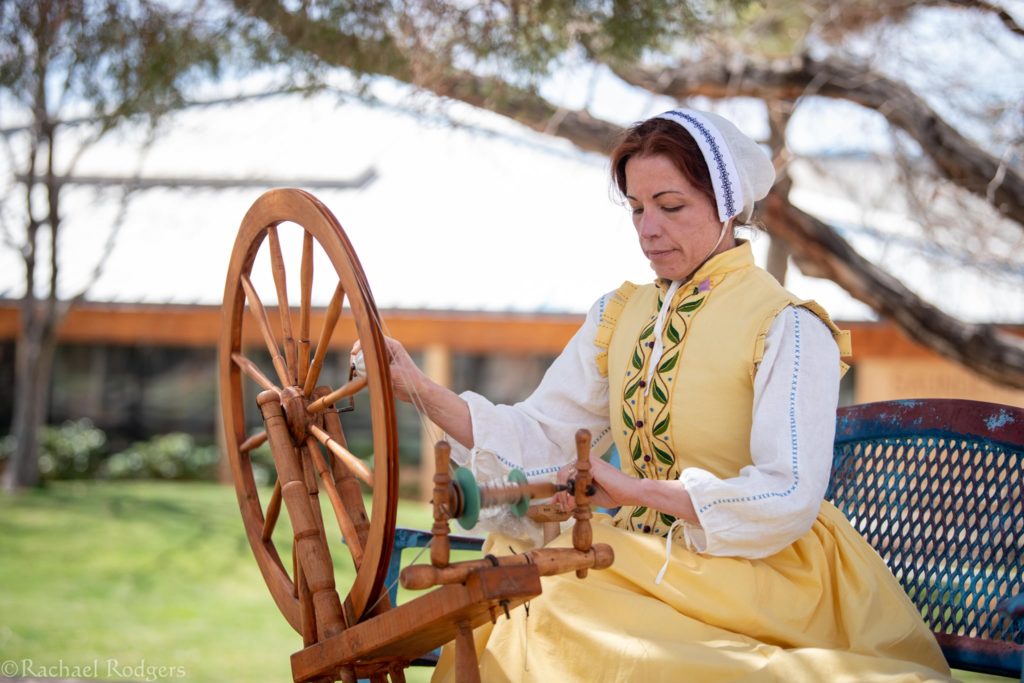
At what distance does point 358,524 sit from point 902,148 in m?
3.45

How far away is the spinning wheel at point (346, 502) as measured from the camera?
165 centimetres

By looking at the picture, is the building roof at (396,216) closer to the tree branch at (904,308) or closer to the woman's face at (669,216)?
the tree branch at (904,308)

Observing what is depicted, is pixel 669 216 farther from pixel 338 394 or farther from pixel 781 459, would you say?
pixel 338 394

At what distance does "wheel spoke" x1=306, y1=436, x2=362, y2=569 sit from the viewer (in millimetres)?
2002

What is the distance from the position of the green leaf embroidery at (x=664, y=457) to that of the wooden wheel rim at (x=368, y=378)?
0.58 metres

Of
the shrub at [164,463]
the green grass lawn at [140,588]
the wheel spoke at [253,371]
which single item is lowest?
the shrub at [164,463]

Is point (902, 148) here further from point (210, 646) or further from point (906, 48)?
point (210, 646)

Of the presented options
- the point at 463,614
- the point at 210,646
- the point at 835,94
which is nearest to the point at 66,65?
the point at 210,646

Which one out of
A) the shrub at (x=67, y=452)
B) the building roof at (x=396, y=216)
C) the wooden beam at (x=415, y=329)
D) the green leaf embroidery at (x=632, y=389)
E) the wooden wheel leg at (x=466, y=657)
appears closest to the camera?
the wooden wheel leg at (x=466, y=657)

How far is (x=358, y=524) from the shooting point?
2070 mm

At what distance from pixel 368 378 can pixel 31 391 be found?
7959mm

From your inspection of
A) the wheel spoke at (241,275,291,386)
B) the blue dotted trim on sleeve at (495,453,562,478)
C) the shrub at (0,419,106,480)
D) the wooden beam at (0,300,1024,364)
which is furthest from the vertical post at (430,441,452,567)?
the shrub at (0,419,106,480)

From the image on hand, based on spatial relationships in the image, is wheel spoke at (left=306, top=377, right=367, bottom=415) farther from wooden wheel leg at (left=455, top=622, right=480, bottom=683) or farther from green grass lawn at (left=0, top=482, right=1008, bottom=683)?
green grass lawn at (left=0, top=482, right=1008, bottom=683)

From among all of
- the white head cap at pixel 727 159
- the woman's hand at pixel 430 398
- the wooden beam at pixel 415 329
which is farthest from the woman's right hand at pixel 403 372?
the wooden beam at pixel 415 329
